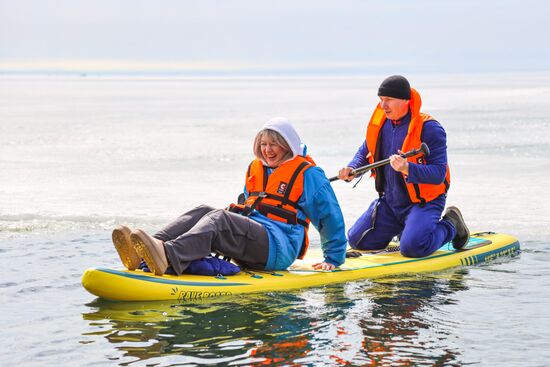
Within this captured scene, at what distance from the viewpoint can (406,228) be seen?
6.70 m

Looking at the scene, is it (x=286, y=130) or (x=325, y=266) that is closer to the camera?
(x=286, y=130)

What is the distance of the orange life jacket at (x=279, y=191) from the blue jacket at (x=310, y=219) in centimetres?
3

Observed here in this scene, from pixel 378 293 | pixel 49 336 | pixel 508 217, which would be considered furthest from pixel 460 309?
pixel 508 217

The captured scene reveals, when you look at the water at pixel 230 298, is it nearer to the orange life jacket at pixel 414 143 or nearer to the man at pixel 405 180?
the man at pixel 405 180

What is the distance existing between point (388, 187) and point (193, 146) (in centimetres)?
851

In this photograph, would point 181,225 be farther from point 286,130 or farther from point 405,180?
point 405,180

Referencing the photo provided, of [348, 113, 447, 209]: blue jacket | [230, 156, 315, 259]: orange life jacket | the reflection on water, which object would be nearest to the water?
the reflection on water

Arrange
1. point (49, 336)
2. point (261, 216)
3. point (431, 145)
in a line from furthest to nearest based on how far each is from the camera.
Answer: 1. point (431, 145)
2. point (261, 216)
3. point (49, 336)

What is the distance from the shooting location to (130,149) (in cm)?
1471

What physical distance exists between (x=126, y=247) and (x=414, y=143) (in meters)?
2.39

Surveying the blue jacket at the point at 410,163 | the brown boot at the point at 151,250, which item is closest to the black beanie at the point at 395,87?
the blue jacket at the point at 410,163

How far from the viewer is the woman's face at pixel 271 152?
5676 mm

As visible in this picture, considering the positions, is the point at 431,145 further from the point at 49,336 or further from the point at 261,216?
the point at 49,336

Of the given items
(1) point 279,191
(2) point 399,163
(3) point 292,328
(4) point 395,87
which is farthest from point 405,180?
(3) point 292,328
